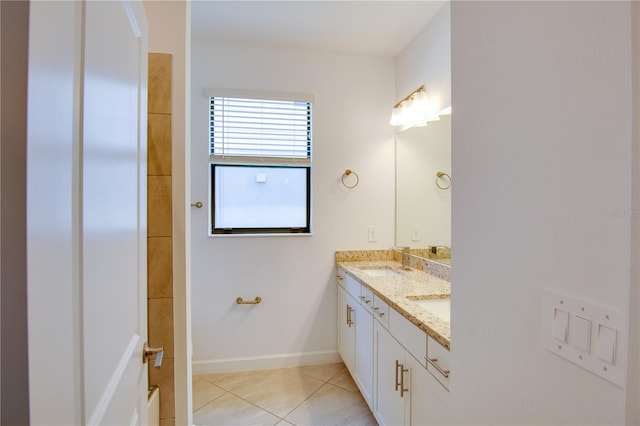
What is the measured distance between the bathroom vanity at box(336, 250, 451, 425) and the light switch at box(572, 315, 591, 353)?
22.7 inches

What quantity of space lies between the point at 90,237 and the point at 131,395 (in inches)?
22.3

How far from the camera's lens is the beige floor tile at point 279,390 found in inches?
82.8

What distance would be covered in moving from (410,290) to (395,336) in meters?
0.32

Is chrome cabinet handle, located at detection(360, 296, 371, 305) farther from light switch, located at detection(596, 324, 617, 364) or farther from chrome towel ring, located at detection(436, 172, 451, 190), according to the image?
light switch, located at detection(596, 324, 617, 364)

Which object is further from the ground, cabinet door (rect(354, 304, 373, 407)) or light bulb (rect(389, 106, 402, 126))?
light bulb (rect(389, 106, 402, 126))

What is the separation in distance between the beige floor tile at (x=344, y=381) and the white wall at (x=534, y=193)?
A: 1504 mm

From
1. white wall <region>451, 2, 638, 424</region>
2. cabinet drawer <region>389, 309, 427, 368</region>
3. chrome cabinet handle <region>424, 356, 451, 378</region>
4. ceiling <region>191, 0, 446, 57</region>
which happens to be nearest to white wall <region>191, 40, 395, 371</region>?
ceiling <region>191, 0, 446, 57</region>

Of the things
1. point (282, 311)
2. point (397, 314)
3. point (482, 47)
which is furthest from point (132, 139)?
point (282, 311)

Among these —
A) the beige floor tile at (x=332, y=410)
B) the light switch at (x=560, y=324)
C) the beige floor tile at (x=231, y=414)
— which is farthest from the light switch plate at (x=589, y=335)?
the beige floor tile at (x=231, y=414)

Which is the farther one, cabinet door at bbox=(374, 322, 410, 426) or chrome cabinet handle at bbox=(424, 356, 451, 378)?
cabinet door at bbox=(374, 322, 410, 426)

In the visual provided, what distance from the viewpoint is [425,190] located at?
7.63ft

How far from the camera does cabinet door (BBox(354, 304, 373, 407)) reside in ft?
6.44

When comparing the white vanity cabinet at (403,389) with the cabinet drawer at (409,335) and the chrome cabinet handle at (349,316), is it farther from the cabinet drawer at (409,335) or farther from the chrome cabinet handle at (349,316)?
the chrome cabinet handle at (349,316)

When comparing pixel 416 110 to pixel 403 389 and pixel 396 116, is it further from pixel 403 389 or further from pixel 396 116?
pixel 403 389
